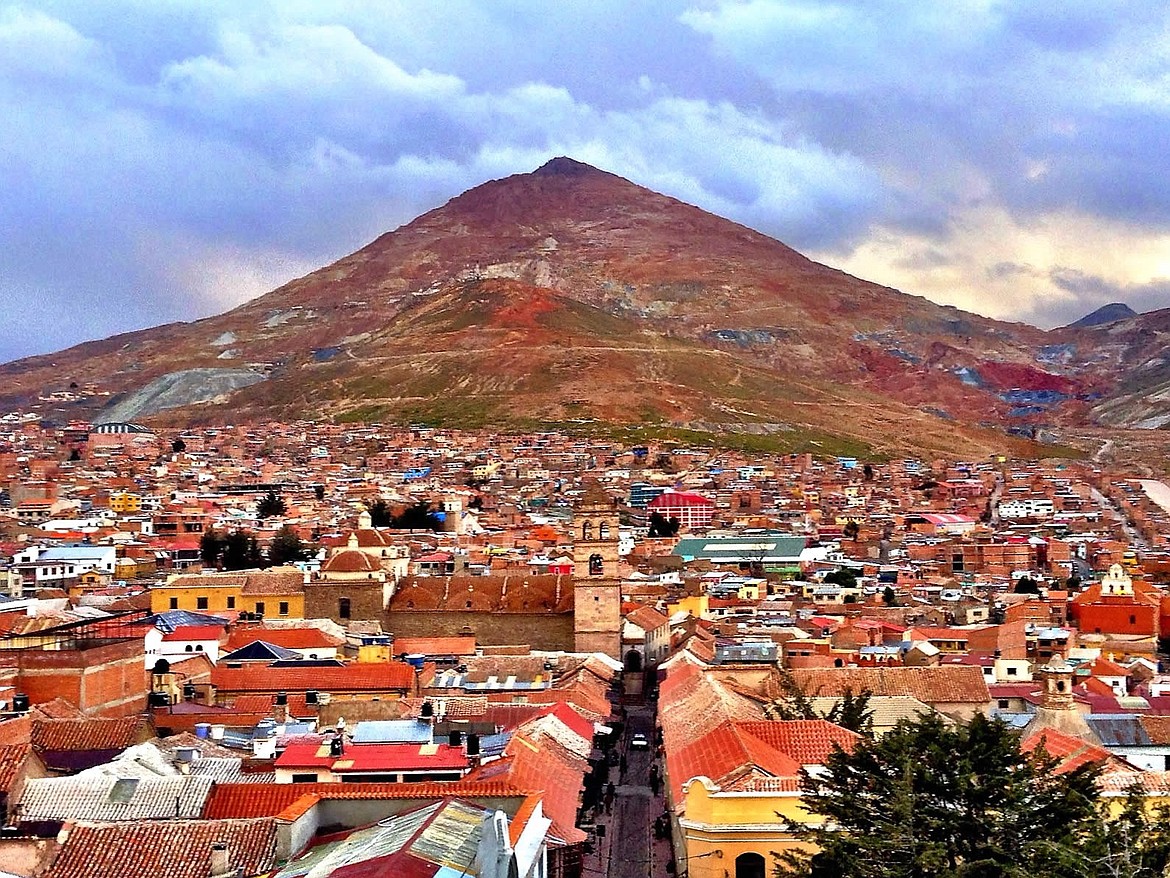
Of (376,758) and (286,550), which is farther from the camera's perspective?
(286,550)

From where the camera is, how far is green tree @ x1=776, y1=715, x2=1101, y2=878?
1277cm

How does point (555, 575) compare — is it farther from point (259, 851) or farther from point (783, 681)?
point (259, 851)

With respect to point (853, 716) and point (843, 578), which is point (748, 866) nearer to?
point (853, 716)

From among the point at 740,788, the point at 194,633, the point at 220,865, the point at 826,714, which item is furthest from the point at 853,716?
the point at 194,633

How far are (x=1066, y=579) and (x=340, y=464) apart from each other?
60.6 metres

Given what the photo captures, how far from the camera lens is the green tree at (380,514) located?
2857 inches

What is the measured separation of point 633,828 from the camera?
24000mm

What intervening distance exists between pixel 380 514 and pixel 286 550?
56.3 feet

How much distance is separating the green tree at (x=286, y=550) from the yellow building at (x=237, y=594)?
37.3ft

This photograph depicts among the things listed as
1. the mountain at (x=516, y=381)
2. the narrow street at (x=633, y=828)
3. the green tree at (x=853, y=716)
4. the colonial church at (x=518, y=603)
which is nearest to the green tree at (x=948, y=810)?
the green tree at (x=853, y=716)

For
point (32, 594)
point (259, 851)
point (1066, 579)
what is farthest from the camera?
point (1066, 579)

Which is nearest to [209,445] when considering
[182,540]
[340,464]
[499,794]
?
[340,464]

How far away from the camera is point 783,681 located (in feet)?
92.2

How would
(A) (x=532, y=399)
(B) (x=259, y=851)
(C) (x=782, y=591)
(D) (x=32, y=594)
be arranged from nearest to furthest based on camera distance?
(B) (x=259, y=851) < (D) (x=32, y=594) < (C) (x=782, y=591) < (A) (x=532, y=399)
